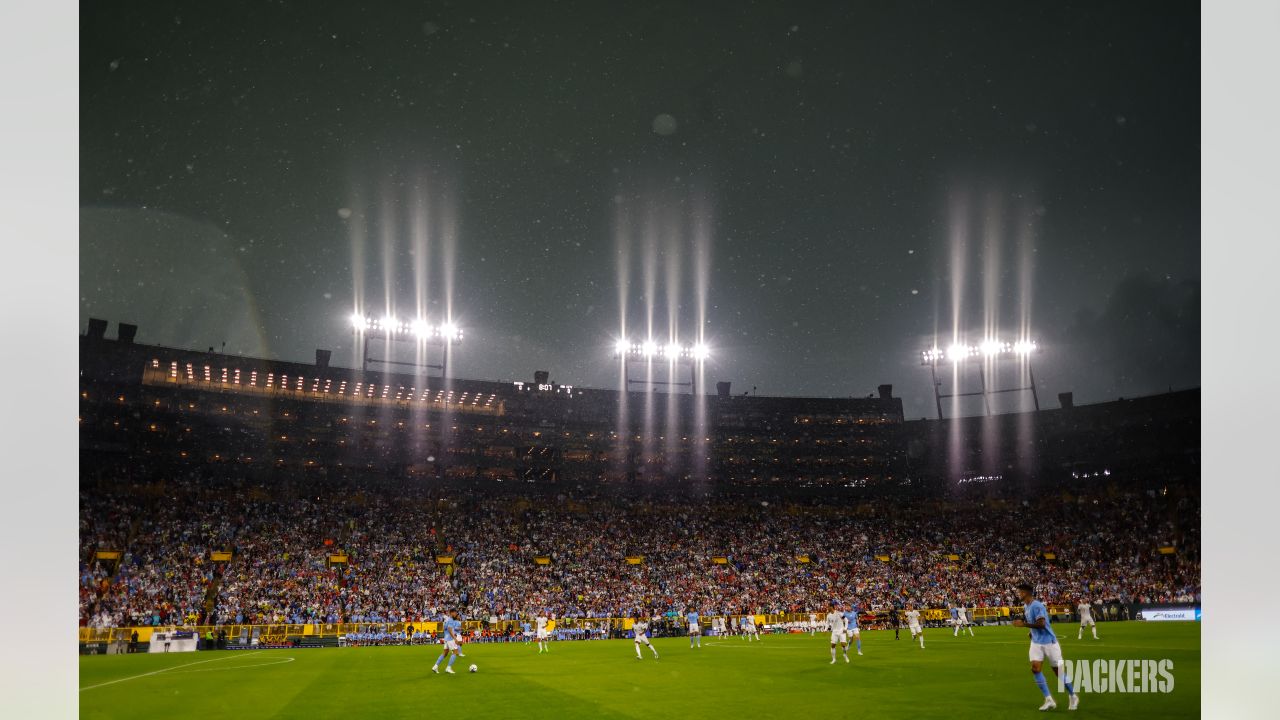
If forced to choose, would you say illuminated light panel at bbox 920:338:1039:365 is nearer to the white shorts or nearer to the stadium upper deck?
the stadium upper deck

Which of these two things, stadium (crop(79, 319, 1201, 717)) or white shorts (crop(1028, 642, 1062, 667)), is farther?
stadium (crop(79, 319, 1201, 717))

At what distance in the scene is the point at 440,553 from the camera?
4525cm

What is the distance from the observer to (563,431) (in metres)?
66.9

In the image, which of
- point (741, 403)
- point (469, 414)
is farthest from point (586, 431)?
point (741, 403)

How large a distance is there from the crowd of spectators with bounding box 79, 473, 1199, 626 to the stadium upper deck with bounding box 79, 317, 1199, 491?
421cm

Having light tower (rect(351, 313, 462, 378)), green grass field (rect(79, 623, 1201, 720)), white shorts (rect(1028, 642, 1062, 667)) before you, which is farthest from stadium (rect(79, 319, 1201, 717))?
light tower (rect(351, 313, 462, 378))

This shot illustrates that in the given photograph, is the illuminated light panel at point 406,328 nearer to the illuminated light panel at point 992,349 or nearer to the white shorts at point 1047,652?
the illuminated light panel at point 992,349

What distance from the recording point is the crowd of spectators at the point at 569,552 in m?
36.1

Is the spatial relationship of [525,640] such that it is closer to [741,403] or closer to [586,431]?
[586,431]

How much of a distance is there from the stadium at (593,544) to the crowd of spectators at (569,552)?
9.0 inches

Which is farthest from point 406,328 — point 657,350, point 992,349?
point 992,349

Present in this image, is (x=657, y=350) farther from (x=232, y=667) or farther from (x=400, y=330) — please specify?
(x=232, y=667)

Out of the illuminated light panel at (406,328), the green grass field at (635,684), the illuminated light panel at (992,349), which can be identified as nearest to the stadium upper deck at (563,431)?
the illuminated light panel at (406,328)

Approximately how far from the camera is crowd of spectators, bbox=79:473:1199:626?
119 feet
